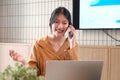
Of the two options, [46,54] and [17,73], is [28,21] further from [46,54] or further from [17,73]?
[17,73]

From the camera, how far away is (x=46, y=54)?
201 cm

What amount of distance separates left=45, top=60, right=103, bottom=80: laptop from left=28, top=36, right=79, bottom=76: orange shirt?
1.37 ft

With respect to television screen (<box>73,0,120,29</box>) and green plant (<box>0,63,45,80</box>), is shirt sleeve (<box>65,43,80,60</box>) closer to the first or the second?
green plant (<box>0,63,45,80</box>)

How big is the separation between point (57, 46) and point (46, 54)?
0.13m

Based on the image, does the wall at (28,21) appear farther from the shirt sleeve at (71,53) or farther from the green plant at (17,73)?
the green plant at (17,73)

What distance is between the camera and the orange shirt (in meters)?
1.92

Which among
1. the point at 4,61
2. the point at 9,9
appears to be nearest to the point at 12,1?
the point at 9,9

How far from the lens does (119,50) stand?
266 centimetres

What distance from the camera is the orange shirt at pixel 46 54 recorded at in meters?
1.92

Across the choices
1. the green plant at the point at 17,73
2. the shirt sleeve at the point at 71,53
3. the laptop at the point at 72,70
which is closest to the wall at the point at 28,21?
the shirt sleeve at the point at 71,53

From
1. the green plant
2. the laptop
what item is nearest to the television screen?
the laptop

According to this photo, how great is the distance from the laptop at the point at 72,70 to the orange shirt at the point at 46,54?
0.42 metres

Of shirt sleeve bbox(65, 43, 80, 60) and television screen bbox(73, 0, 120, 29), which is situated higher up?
television screen bbox(73, 0, 120, 29)

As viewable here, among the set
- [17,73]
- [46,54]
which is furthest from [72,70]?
[46,54]
